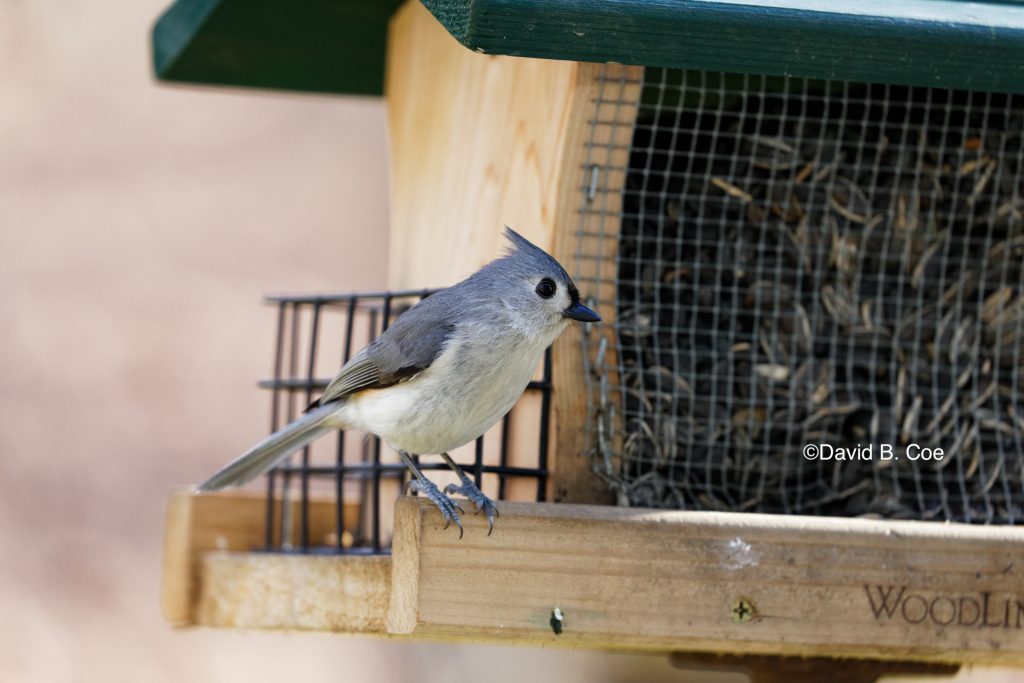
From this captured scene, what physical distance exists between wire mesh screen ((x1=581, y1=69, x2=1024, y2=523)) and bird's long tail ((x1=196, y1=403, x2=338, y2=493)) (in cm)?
94

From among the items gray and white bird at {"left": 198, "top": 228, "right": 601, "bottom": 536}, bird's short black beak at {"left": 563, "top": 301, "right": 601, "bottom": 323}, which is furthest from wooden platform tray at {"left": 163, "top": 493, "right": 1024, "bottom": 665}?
bird's short black beak at {"left": 563, "top": 301, "right": 601, "bottom": 323}

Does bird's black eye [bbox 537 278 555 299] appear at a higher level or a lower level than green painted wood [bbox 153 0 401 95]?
lower

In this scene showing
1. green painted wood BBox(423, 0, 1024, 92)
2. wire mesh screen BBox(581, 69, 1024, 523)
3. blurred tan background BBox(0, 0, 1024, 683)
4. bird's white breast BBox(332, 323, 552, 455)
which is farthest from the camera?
blurred tan background BBox(0, 0, 1024, 683)

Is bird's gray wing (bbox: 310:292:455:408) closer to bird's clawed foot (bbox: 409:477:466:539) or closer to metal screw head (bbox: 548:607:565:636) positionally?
bird's clawed foot (bbox: 409:477:466:539)

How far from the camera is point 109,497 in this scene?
24.5 ft

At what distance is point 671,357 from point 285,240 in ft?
14.8

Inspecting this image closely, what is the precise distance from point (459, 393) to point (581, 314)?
371 mm

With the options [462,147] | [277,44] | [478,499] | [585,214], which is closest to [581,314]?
[585,214]

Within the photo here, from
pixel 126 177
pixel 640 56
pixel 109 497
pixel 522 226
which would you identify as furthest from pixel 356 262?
pixel 640 56

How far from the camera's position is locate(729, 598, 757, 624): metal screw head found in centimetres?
348

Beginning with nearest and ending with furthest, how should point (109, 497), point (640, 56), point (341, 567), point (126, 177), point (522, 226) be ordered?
1. point (640, 56)
2. point (341, 567)
3. point (522, 226)
4. point (109, 497)
5. point (126, 177)

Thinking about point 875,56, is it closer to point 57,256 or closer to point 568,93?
point 568,93

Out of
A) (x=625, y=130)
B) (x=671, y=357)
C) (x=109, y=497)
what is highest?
(x=625, y=130)

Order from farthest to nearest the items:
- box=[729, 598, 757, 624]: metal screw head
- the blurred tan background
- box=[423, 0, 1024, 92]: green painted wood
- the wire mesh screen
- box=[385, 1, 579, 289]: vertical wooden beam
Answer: the blurred tan background
the wire mesh screen
box=[385, 1, 579, 289]: vertical wooden beam
box=[729, 598, 757, 624]: metal screw head
box=[423, 0, 1024, 92]: green painted wood
